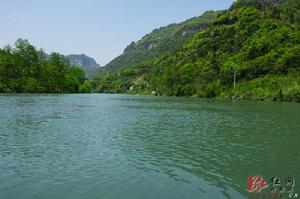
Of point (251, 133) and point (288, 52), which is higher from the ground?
point (288, 52)

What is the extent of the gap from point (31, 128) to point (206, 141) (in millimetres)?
19393

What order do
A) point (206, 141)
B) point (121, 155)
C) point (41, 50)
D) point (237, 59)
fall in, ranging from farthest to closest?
point (41, 50) → point (237, 59) → point (206, 141) → point (121, 155)

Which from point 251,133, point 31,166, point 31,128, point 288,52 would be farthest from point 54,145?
point 288,52

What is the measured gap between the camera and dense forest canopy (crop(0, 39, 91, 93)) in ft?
494

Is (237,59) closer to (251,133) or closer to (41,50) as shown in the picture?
(41,50)

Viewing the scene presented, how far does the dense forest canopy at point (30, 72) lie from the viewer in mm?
150500

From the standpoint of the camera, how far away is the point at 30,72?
540 ft

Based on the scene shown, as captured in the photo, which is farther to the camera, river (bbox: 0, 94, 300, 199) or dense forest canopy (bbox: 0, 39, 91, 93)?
dense forest canopy (bbox: 0, 39, 91, 93)

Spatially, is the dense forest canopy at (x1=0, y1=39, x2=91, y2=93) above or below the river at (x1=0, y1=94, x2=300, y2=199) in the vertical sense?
above

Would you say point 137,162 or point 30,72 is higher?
point 30,72

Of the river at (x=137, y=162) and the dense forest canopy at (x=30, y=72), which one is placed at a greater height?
the dense forest canopy at (x=30, y=72)

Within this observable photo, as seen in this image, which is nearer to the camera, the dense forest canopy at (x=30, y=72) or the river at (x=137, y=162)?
the river at (x=137, y=162)

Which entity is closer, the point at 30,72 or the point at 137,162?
the point at 137,162

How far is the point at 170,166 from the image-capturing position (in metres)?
18.9
